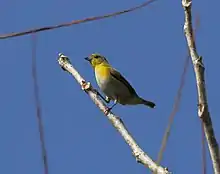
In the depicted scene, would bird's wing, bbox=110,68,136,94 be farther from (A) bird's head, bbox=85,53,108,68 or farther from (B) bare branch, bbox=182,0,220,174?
(B) bare branch, bbox=182,0,220,174

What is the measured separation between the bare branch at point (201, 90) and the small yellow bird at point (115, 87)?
5.43m

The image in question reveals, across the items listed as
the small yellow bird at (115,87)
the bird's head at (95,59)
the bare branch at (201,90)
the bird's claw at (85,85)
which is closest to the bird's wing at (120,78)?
the small yellow bird at (115,87)

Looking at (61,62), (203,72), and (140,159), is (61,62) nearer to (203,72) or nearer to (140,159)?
(140,159)

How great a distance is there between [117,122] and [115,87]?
A: 16.2 feet

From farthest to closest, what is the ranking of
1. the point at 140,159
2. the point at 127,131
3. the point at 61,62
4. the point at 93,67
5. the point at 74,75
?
the point at 93,67 → the point at 61,62 → the point at 74,75 → the point at 127,131 → the point at 140,159

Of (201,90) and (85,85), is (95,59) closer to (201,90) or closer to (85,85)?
(85,85)

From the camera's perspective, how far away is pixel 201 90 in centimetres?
150

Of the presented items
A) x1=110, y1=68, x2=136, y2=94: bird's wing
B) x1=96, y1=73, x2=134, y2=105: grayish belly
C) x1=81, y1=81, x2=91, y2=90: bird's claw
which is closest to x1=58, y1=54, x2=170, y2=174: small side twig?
x1=81, y1=81, x2=91, y2=90: bird's claw

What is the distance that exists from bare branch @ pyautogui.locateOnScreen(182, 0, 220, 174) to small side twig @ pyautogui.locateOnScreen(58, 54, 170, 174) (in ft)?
0.70

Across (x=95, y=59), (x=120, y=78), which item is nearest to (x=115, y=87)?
(x=120, y=78)

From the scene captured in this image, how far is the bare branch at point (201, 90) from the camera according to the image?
149cm

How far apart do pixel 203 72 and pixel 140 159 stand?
57 cm

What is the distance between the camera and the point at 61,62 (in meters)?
3.23

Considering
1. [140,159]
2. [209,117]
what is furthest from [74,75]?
[209,117]
